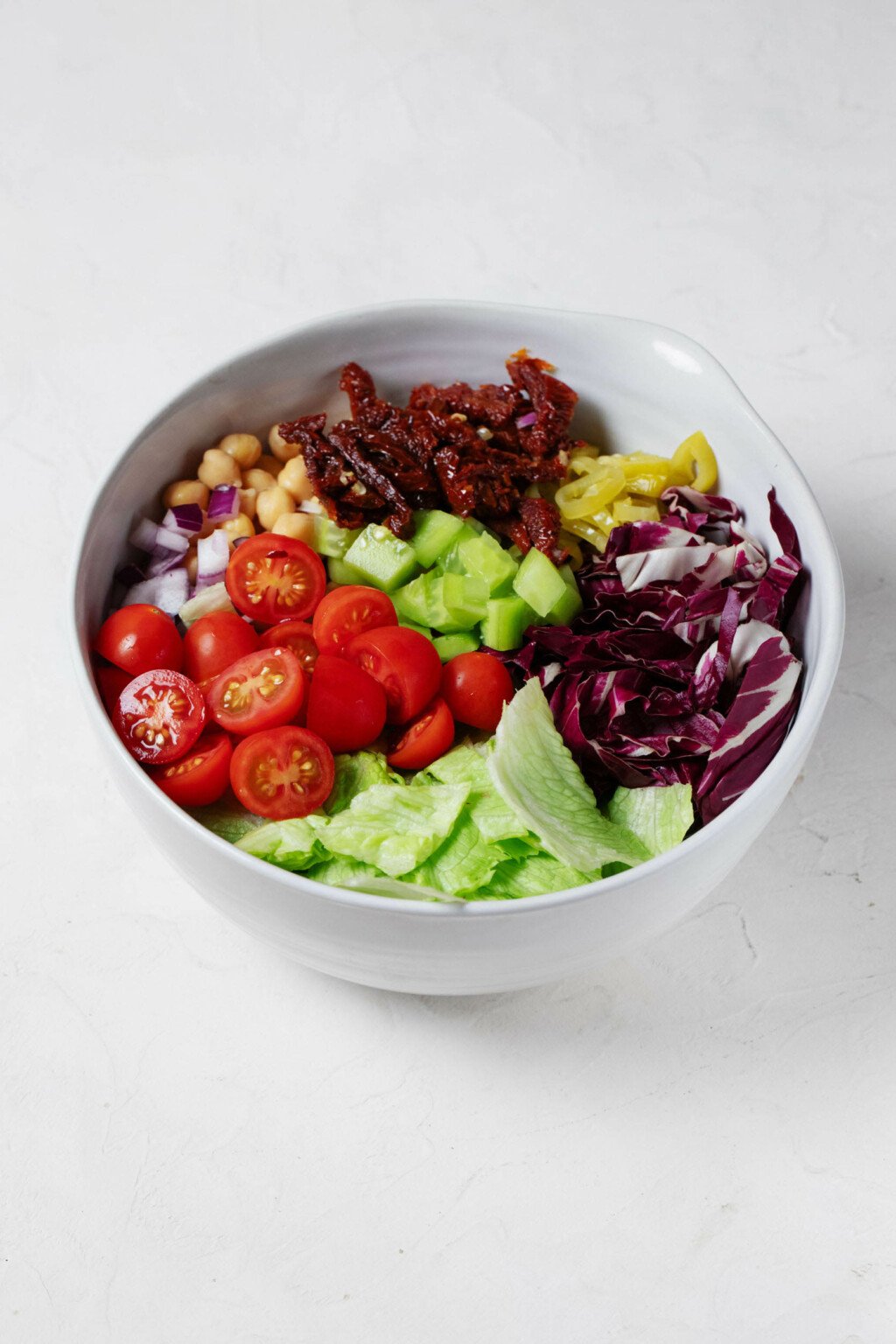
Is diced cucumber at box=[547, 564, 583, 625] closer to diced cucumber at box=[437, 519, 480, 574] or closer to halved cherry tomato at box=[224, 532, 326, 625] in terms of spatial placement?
diced cucumber at box=[437, 519, 480, 574]

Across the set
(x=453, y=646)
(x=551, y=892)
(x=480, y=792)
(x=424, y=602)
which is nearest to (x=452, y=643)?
(x=453, y=646)

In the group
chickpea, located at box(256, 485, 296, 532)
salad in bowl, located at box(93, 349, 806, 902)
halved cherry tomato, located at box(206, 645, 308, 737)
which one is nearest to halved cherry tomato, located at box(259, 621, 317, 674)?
salad in bowl, located at box(93, 349, 806, 902)

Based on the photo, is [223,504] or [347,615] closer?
[347,615]

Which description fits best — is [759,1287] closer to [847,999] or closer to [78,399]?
[847,999]

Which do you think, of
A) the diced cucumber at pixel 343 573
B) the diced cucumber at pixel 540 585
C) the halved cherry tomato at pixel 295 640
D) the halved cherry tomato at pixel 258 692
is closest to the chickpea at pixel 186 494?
the diced cucumber at pixel 343 573

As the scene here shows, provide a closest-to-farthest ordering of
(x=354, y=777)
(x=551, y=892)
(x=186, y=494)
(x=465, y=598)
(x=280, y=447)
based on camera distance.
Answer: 1. (x=551, y=892)
2. (x=354, y=777)
3. (x=465, y=598)
4. (x=186, y=494)
5. (x=280, y=447)

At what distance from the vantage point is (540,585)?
2943 millimetres

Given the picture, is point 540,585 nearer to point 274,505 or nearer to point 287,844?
point 274,505

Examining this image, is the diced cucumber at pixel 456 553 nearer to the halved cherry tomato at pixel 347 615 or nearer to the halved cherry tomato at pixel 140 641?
the halved cherry tomato at pixel 347 615

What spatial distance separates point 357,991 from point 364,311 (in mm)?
1510

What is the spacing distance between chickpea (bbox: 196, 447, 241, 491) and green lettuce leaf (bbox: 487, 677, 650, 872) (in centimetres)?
92

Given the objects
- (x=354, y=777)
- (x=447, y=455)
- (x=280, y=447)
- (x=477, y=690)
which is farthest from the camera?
(x=280, y=447)

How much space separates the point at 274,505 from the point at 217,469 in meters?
0.16

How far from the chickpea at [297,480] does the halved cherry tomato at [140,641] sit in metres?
0.50
